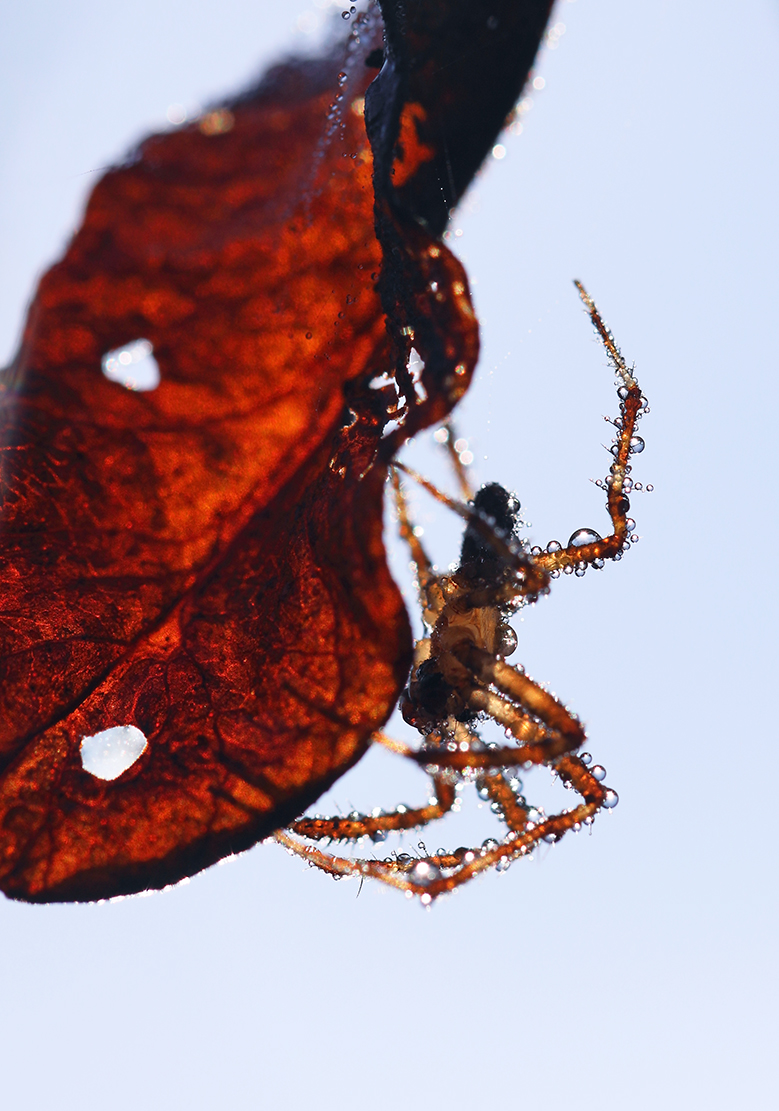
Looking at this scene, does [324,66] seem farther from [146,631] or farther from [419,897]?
[419,897]

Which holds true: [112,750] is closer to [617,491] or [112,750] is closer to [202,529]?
[202,529]

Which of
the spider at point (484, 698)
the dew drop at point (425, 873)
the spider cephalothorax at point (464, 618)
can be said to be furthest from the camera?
the dew drop at point (425, 873)

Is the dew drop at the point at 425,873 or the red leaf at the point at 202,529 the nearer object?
the red leaf at the point at 202,529

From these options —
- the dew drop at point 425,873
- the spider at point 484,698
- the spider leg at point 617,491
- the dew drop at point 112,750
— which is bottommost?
the dew drop at point 112,750

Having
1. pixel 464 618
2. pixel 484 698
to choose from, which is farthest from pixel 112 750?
pixel 464 618

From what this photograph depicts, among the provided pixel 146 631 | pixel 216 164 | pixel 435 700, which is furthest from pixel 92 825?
pixel 216 164

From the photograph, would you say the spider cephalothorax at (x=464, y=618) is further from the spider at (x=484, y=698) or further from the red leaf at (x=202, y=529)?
the red leaf at (x=202, y=529)

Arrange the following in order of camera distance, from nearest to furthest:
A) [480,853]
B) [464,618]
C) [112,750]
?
[112,750]
[480,853]
[464,618]

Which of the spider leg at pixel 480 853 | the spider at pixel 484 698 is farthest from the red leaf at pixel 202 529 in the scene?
the spider leg at pixel 480 853
